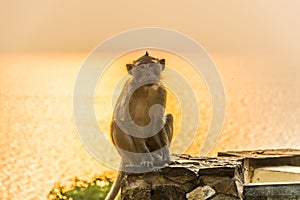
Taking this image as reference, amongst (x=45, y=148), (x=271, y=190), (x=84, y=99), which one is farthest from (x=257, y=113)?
(x=271, y=190)

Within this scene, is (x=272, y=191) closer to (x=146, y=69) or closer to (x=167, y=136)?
(x=167, y=136)

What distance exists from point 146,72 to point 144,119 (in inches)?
6.2

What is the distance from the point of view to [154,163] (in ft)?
6.50

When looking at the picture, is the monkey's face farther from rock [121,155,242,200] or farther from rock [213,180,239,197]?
rock [213,180,239,197]

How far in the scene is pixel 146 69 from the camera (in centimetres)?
200

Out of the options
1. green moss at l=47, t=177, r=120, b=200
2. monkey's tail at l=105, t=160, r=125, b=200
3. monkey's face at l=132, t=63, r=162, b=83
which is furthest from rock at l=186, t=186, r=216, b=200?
green moss at l=47, t=177, r=120, b=200

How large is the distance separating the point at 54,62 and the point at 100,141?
136 cm

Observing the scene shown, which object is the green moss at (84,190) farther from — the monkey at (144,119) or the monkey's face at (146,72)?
the monkey's face at (146,72)

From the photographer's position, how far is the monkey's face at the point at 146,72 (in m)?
2.00

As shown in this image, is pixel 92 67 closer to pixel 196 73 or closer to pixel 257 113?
pixel 196 73

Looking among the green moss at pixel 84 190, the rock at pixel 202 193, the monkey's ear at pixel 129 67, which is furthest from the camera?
the green moss at pixel 84 190

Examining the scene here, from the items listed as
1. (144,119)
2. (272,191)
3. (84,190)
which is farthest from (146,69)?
(84,190)

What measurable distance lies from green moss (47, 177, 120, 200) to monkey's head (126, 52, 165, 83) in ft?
2.93

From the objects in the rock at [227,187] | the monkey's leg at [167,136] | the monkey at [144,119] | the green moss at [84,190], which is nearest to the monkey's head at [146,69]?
the monkey at [144,119]
